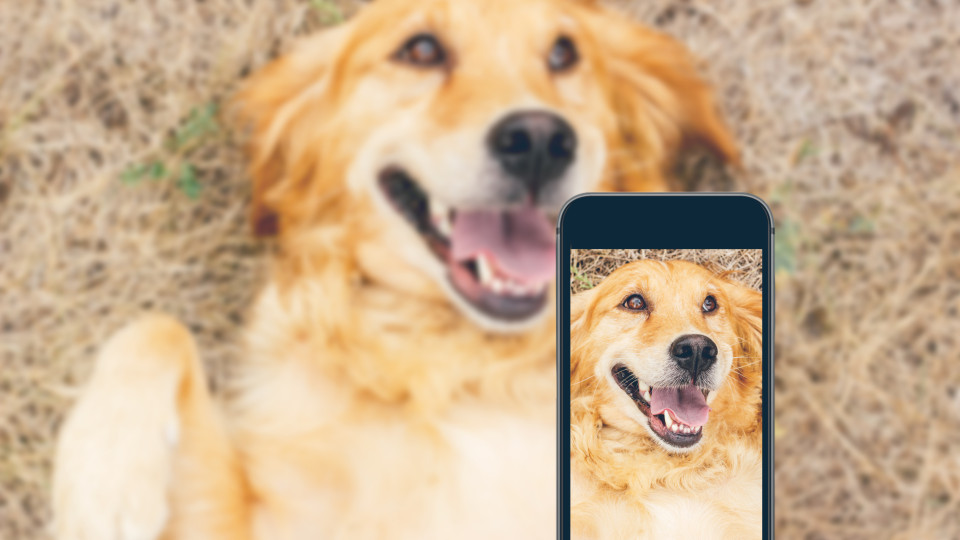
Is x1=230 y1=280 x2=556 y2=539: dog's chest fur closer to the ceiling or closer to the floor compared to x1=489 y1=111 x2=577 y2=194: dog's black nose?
closer to the floor

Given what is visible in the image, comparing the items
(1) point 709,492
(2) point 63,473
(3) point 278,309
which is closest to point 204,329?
(3) point 278,309

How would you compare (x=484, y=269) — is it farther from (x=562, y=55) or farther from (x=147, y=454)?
(x=147, y=454)

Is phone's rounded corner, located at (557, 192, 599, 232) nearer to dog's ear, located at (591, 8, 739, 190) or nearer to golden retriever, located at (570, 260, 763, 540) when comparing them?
golden retriever, located at (570, 260, 763, 540)

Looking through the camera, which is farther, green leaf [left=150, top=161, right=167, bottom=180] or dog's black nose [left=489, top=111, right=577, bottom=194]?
green leaf [left=150, top=161, right=167, bottom=180]

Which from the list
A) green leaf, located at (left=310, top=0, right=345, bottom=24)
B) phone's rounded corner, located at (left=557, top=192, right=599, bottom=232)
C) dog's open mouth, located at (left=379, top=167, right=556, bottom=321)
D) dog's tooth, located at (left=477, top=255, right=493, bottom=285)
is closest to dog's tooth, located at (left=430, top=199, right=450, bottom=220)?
dog's open mouth, located at (left=379, top=167, right=556, bottom=321)

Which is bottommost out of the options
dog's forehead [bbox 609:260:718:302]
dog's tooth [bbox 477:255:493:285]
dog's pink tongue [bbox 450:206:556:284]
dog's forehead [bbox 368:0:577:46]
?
dog's forehead [bbox 609:260:718:302]
